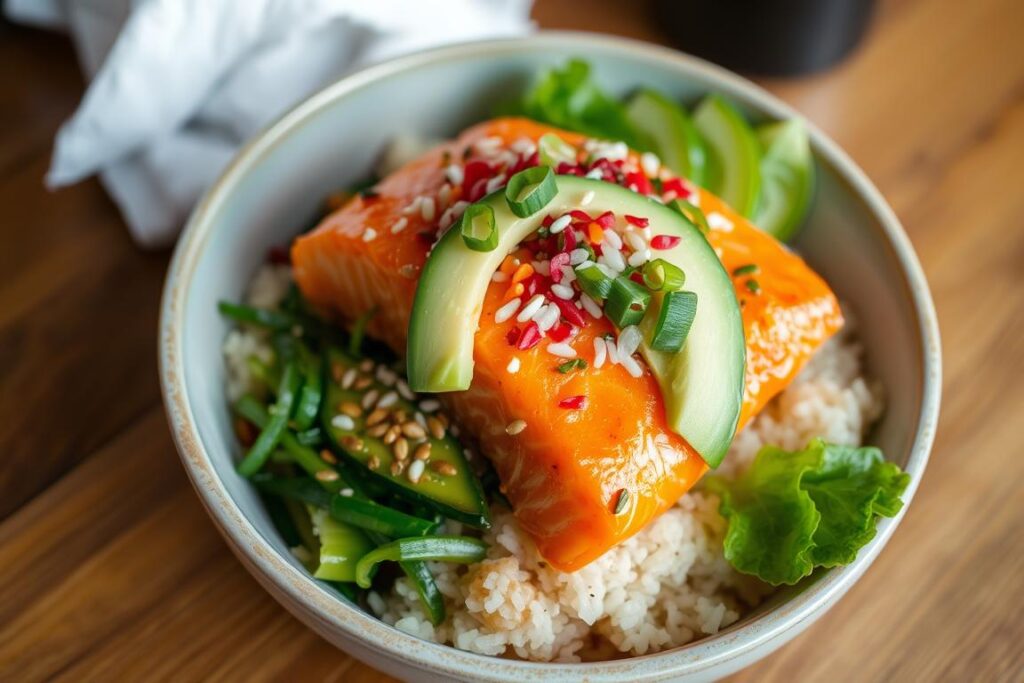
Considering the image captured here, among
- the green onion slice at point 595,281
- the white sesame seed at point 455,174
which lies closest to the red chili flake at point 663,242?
the green onion slice at point 595,281

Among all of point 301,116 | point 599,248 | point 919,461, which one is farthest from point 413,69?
point 919,461

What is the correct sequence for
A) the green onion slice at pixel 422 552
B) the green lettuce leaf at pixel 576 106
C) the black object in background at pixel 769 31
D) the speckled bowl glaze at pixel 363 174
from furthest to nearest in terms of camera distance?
1. the black object in background at pixel 769 31
2. the green lettuce leaf at pixel 576 106
3. the green onion slice at pixel 422 552
4. the speckled bowl glaze at pixel 363 174

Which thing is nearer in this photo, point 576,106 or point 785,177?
point 785,177

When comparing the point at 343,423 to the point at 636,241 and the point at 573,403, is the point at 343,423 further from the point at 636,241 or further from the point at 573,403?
the point at 636,241

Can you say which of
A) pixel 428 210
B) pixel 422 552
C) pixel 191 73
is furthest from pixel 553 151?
pixel 191 73

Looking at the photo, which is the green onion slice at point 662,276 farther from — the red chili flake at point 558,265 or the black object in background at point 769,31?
the black object in background at point 769,31

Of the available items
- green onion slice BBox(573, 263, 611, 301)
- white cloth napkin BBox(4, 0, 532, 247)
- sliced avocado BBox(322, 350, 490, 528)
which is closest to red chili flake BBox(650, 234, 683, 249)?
green onion slice BBox(573, 263, 611, 301)
